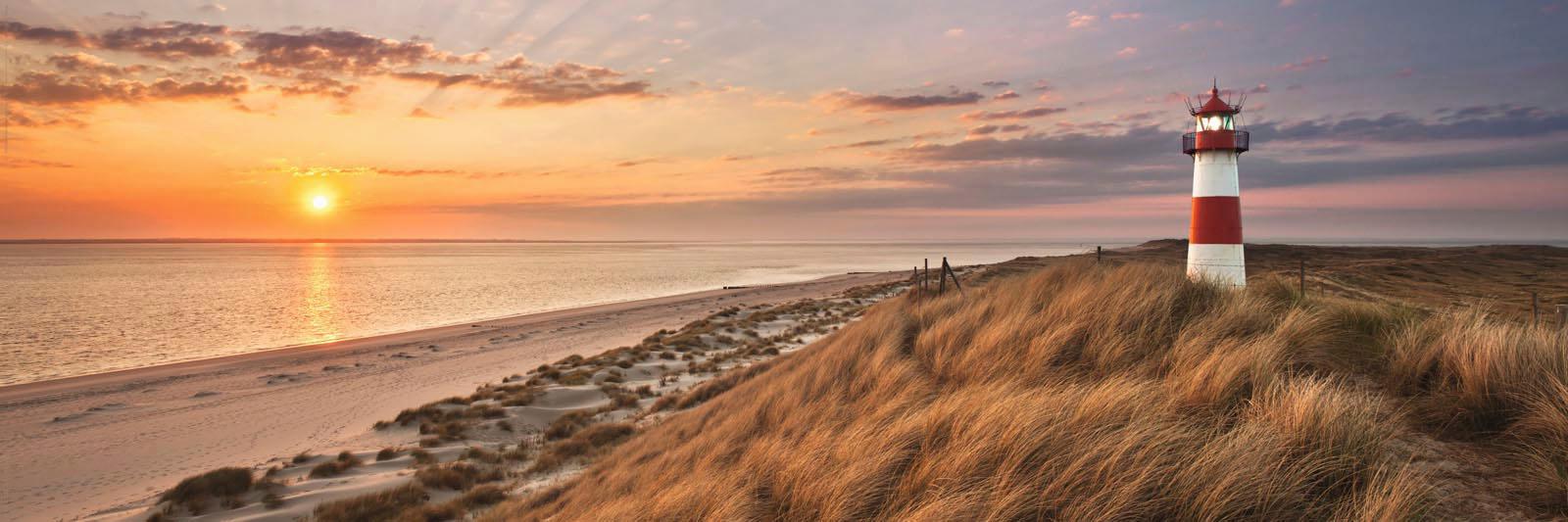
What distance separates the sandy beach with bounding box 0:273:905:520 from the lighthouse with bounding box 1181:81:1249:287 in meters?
17.2

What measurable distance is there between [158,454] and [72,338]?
22.7 meters

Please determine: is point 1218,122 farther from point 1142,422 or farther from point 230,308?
point 230,308

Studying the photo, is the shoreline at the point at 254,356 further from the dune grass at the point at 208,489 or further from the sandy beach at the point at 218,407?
the dune grass at the point at 208,489

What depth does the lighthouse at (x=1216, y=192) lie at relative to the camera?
14.3 metres

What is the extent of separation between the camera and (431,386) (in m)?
17.2

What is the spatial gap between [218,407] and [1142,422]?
19.6 metres

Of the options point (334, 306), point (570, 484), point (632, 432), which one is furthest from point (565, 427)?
point (334, 306)

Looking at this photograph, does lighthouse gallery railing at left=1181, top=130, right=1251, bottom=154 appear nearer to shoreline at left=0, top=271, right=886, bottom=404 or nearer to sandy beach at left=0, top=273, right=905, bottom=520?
sandy beach at left=0, top=273, right=905, bottom=520

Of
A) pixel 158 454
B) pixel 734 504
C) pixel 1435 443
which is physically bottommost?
pixel 158 454

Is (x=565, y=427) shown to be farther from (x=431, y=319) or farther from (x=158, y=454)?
(x=431, y=319)

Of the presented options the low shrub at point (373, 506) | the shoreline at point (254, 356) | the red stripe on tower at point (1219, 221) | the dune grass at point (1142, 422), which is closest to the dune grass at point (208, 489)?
the low shrub at point (373, 506)

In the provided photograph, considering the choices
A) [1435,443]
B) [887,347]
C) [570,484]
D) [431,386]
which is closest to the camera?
[1435,443]

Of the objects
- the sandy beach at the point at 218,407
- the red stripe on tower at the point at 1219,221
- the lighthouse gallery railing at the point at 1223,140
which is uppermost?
the lighthouse gallery railing at the point at 1223,140

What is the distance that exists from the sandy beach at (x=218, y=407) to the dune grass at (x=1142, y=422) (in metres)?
8.67
